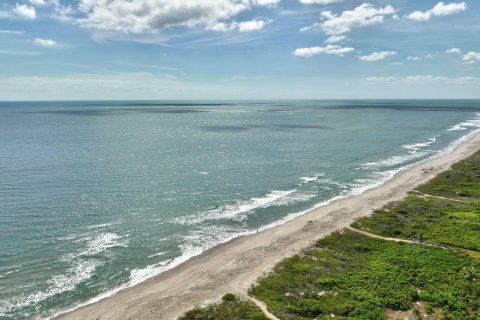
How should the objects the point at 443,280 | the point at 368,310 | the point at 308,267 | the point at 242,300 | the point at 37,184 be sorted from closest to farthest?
the point at 368,310, the point at 242,300, the point at 443,280, the point at 308,267, the point at 37,184

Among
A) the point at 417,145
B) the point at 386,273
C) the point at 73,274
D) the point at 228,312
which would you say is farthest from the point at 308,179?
the point at 417,145

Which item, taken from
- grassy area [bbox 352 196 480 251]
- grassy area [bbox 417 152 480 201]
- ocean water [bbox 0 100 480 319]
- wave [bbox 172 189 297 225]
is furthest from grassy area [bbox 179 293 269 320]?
grassy area [bbox 417 152 480 201]

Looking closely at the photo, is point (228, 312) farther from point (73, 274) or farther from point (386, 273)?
point (73, 274)

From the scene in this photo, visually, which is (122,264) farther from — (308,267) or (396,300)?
(396,300)

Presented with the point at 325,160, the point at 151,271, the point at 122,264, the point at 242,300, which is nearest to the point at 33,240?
the point at 122,264

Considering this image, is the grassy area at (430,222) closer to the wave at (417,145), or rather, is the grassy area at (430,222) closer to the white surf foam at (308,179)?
the white surf foam at (308,179)
